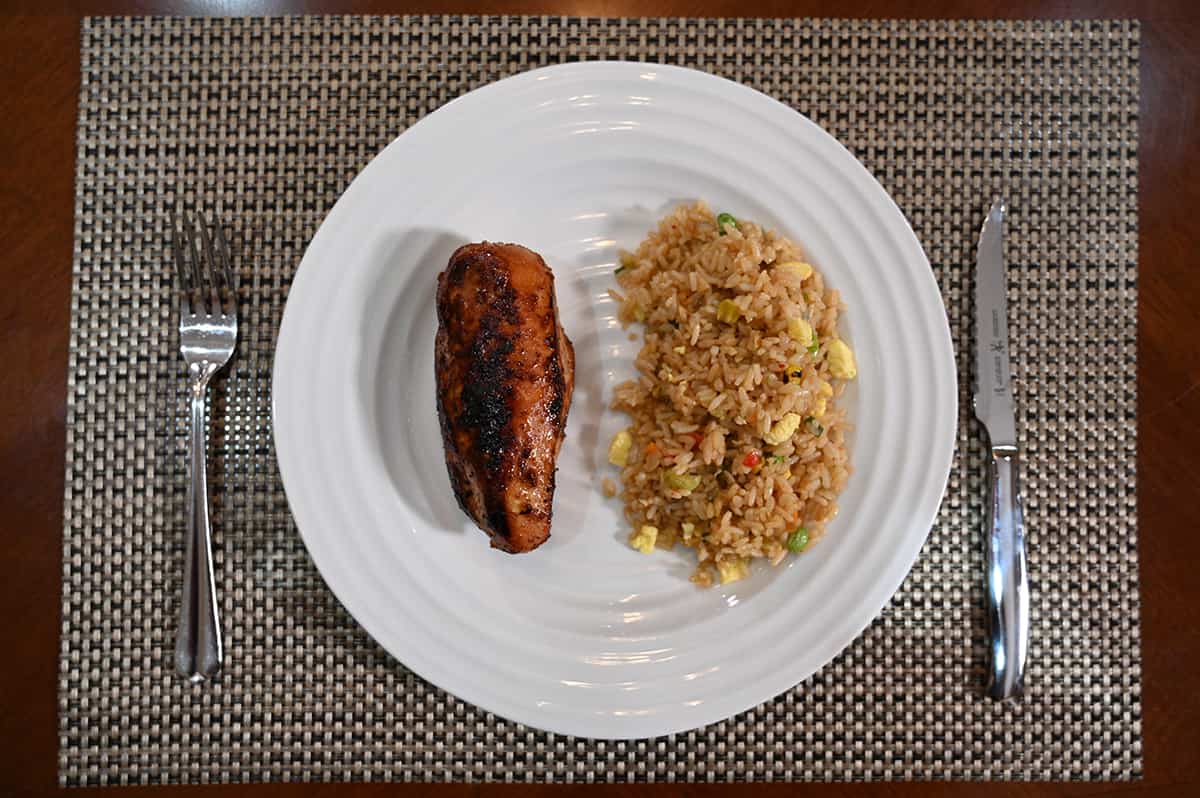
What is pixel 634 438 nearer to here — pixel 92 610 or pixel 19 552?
pixel 92 610

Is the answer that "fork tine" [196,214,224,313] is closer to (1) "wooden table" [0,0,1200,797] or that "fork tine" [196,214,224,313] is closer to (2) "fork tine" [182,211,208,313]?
(2) "fork tine" [182,211,208,313]

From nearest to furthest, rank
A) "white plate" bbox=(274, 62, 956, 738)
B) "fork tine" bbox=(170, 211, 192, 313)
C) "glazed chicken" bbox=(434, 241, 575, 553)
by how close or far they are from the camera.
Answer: "glazed chicken" bbox=(434, 241, 575, 553), "white plate" bbox=(274, 62, 956, 738), "fork tine" bbox=(170, 211, 192, 313)

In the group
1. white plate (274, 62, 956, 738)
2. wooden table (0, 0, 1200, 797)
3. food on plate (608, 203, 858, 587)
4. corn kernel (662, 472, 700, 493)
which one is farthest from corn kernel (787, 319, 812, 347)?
wooden table (0, 0, 1200, 797)

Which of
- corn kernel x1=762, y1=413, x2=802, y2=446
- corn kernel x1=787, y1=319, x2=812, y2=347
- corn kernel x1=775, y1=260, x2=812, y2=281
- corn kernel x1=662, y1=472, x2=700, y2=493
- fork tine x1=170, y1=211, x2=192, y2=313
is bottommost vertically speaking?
corn kernel x1=662, y1=472, x2=700, y2=493

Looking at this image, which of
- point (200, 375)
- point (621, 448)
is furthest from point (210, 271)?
point (621, 448)

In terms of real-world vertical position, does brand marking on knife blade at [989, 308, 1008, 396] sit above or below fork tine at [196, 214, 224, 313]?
below

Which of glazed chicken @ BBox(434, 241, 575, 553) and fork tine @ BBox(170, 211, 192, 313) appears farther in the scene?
fork tine @ BBox(170, 211, 192, 313)
